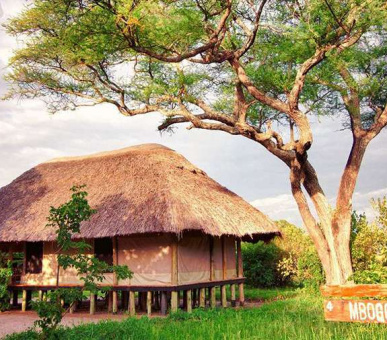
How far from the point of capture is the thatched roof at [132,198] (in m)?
12.2

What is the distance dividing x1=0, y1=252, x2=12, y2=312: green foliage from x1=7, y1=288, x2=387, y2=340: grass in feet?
13.1

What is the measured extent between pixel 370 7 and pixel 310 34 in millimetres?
1596

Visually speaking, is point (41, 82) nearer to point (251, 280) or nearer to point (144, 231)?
point (144, 231)

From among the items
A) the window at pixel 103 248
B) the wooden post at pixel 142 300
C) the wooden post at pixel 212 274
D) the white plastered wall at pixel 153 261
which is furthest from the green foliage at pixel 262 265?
the window at pixel 103 248

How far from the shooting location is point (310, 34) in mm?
12992

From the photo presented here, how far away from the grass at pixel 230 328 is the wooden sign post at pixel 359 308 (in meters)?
2.15

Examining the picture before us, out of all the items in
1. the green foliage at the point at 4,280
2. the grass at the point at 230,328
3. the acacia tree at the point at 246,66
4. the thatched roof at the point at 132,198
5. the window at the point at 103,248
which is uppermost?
the acacia tree at the point at 246,66

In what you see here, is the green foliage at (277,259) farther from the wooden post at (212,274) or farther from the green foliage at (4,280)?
the green foliage at (4,280)

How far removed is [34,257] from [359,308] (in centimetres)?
1160

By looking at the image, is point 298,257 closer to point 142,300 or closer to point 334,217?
point 334,217

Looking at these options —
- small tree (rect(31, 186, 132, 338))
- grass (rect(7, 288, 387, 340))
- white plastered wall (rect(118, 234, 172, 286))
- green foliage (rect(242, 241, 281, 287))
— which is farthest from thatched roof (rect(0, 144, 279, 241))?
small tree (rect(31, 186, 132, 338))

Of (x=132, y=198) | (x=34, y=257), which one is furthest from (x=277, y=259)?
(x=34, y=257)

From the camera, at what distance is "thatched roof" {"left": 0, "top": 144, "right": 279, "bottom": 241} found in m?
12.2

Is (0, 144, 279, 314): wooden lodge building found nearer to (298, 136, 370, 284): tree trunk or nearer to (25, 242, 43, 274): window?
(25, 242, 43, 274): window
